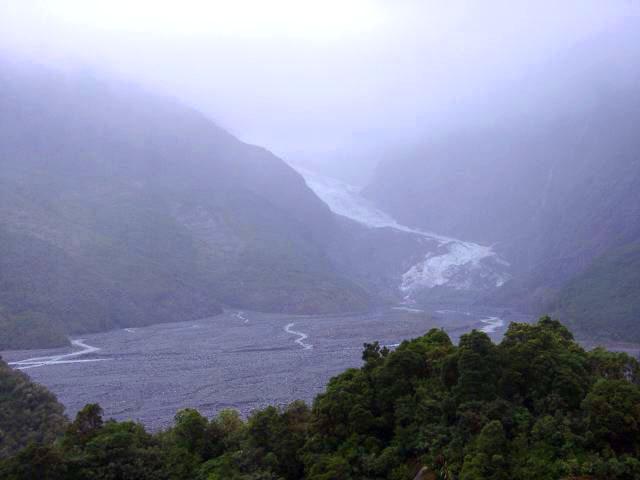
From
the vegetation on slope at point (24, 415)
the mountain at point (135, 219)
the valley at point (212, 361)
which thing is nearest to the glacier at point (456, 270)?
the mountain at point (135, 219)

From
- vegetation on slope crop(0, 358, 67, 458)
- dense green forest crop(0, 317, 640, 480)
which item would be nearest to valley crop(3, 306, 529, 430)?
vegetation on slope crop(0, 358, 67, 458)

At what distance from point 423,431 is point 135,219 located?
11996 cm

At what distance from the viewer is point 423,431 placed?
17281 millimetres

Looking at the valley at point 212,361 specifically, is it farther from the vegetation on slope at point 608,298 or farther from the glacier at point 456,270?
the glacier at point 456,270

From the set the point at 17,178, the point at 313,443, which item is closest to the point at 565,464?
the point at 313,443

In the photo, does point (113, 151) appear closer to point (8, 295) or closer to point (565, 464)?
point (8, 295)

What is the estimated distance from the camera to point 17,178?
124 meters

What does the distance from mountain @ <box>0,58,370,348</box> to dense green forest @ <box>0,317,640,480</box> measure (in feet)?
220

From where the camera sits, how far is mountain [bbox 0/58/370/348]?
98.9m

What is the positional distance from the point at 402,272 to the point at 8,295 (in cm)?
11605

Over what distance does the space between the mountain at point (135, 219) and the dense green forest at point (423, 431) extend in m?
67.0

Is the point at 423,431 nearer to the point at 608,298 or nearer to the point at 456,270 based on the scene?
the point at 608,298

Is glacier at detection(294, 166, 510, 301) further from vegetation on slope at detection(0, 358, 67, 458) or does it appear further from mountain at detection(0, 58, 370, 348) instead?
vegetation on slope at detection(0, 358, 67, 458)

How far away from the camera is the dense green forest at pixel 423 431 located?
15.2 metres
